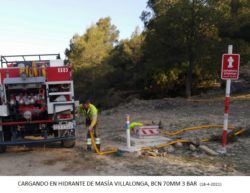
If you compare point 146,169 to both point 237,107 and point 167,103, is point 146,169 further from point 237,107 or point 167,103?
point 167,103

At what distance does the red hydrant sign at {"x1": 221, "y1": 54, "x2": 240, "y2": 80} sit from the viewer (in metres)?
9.69

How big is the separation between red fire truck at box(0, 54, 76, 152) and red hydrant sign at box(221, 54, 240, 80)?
4.49 m

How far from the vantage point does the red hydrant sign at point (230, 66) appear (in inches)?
381

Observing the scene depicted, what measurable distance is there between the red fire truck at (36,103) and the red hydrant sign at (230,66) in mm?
4495

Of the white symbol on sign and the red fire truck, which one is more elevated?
the white symbol on sign

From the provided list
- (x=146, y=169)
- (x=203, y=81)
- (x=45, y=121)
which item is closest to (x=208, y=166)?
(x=146, y=169)

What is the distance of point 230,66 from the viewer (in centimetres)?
976

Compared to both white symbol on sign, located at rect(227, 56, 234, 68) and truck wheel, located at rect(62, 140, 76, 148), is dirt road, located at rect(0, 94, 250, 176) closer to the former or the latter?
A: truck wheel, located at rect(62, 140, 76, 148)

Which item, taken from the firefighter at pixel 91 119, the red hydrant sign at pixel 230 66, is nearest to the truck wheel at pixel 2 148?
the firefighter at pixel 91 119

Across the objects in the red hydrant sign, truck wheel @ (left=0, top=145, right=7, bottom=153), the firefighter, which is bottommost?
truck wheel @ (left=0, top=145, right=7, bottom=153)

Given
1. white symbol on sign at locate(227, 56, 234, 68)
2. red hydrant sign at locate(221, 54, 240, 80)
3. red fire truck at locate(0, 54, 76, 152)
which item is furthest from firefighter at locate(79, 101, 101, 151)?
white symbol on sign at locate(227, 56, 234, 68)

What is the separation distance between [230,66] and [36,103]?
18.8ft

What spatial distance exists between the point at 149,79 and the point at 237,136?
26.8 meters

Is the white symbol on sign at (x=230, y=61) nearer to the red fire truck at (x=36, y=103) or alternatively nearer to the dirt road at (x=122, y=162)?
the dirt road at (x=122, y=162)
